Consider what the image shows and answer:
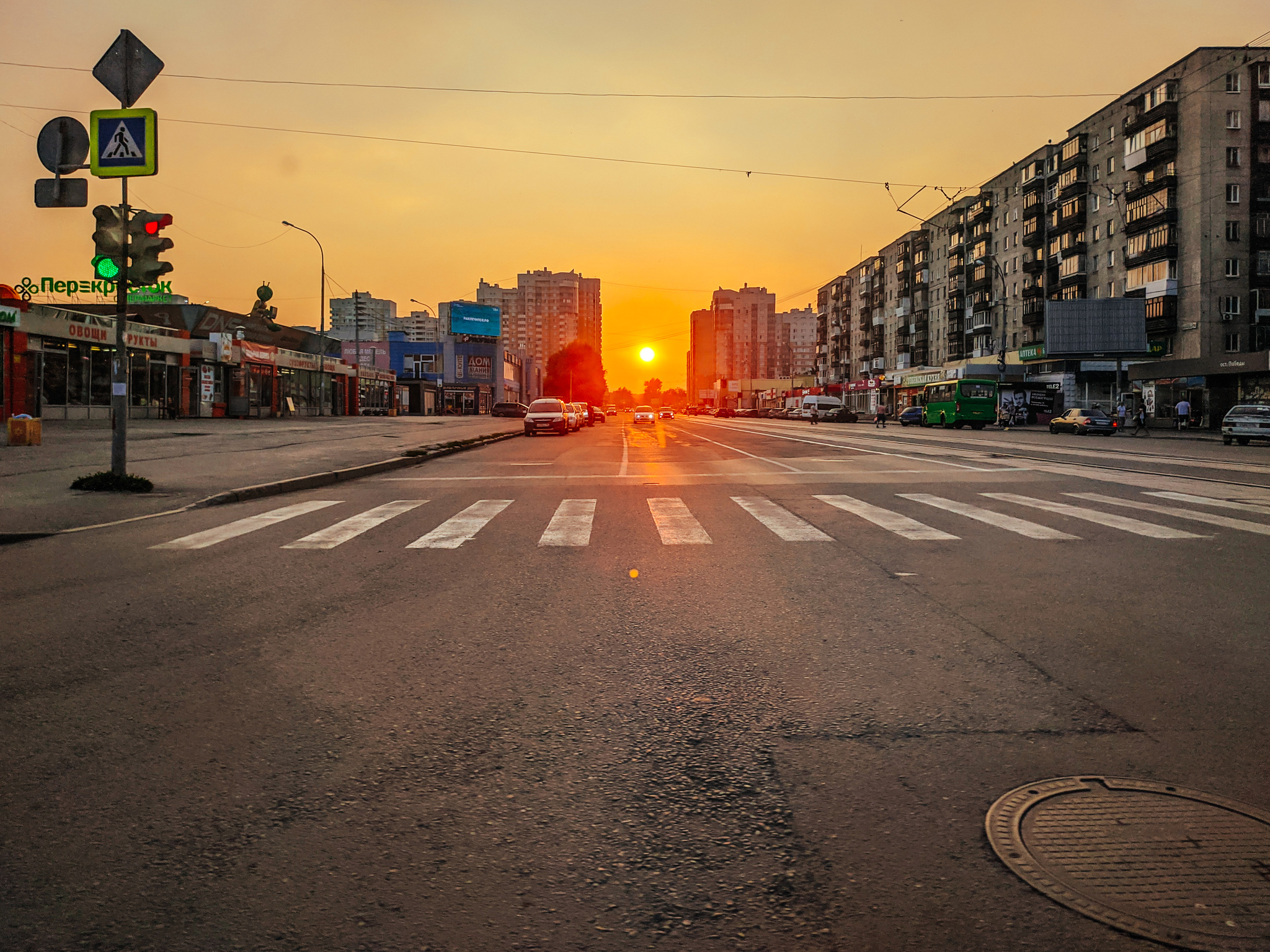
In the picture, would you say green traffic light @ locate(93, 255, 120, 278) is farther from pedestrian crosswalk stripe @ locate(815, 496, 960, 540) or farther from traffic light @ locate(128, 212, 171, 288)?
pedestrian crosswalk stripe @ locate(815, 496, 960, 540)

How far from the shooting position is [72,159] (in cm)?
1186

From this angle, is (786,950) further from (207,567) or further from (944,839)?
(207,567)

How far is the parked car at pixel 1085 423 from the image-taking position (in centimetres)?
4456

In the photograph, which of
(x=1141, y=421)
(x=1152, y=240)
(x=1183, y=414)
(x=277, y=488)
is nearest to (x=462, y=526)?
(x=277, y=488)

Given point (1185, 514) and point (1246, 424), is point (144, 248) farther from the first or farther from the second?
point (1246, 424)

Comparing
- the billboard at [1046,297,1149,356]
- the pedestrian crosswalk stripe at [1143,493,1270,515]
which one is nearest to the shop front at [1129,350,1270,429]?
the billboard at [1046,297,1149,356]

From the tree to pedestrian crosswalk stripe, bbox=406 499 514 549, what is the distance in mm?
109921

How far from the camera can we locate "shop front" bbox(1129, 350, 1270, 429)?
157ft

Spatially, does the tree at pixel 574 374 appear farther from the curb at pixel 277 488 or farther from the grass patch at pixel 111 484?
the grass patch at pixel 111 484

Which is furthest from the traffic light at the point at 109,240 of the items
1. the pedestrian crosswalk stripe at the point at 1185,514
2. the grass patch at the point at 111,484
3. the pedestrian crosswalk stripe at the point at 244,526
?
the pedestrian crosswalk stripe at the point at 1185,514

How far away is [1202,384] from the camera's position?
172 feet

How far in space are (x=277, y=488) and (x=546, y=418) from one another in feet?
87.8

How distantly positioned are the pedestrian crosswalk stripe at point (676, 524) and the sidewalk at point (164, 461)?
20.2ft

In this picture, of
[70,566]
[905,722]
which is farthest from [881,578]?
[70,566]
